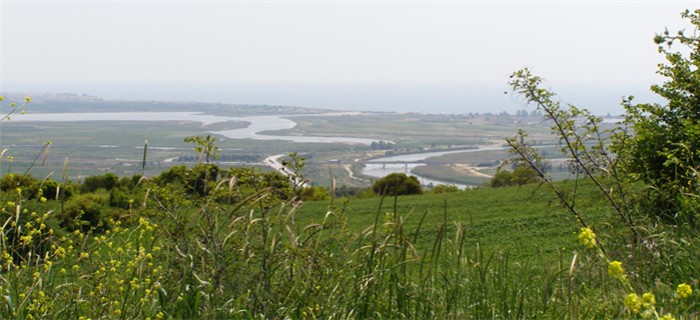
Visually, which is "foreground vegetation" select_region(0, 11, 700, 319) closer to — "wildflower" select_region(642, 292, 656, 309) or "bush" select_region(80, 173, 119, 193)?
"wildflower" select_region(642, 292, 656, 309)

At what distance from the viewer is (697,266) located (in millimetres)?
4355

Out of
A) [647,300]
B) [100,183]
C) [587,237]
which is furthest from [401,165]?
[647,300]

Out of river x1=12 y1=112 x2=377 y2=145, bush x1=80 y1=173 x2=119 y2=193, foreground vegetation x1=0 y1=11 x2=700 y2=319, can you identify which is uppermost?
foreground vegetation x1=0 y1=11 x2=700 y2=319

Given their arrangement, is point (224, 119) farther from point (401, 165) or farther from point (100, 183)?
point (100, 183)

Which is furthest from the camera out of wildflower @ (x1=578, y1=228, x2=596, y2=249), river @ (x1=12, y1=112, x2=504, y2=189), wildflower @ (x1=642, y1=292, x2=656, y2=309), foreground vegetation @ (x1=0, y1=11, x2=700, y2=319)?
river @ (x1=12, y1=112, x2=504, y2=189)

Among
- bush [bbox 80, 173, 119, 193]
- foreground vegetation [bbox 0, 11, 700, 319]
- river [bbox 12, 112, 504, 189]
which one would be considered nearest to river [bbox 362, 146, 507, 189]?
river [bbox 12, 112, 504, 189]

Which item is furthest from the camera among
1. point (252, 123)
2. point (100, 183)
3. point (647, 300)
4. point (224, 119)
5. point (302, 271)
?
point (224, 119)

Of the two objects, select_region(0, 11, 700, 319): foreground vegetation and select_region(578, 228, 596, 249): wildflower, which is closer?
select_region(578, 228, 596, 249): wildflower

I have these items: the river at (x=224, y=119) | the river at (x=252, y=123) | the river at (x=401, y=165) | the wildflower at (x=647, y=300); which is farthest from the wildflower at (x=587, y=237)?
the river at (x=224, y=119)

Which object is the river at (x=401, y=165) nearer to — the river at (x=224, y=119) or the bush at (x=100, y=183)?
the river at (x=224, y=119)

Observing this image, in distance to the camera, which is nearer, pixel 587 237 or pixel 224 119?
pixel 587 237

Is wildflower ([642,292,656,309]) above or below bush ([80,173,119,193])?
above

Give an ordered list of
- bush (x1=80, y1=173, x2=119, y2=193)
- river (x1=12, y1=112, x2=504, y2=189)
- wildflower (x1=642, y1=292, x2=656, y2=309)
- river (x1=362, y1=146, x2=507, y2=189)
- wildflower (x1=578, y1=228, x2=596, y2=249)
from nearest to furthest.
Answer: wildflower (x1=642, y1=292, x2=656, y2=309), wildflower (x1=578, y1=228, x2=596, y2=249), bush (x1=80, y1=173, x2=119, y2=193), river (x1=362, y1=146, x2=507, y2=189), river (x1=12, y1=112, x2=504, y2=189)

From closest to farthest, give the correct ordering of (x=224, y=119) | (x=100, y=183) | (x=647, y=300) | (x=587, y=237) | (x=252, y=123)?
1. (x=647, y=300)
2. (x=587, y=237)
3. (x=100, y=183)
4. (x=252, y=123)
5. (x=224, y=119)
